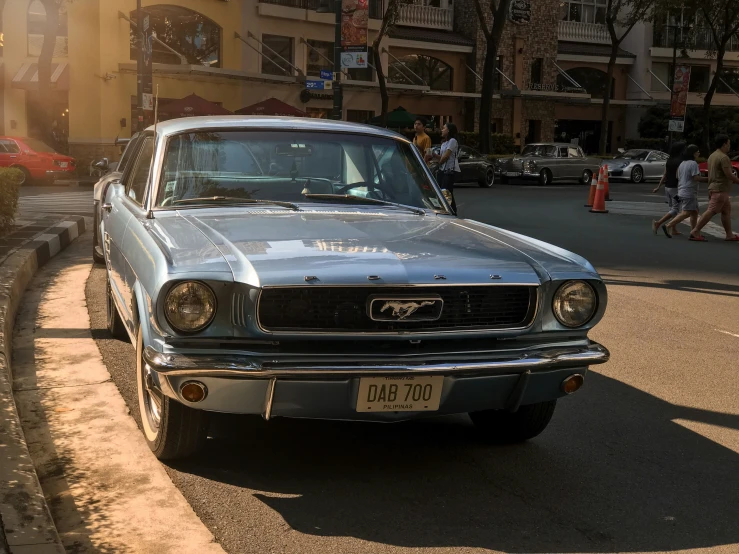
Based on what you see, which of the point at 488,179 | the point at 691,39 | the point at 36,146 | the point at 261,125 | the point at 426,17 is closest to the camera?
the point at 261,125

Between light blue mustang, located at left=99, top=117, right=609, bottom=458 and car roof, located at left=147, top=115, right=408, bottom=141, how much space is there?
603 millimetres

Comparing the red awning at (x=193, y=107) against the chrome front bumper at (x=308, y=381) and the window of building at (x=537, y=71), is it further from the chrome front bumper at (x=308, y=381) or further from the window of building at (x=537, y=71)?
the chrome front bumper at (x=308, y=381)

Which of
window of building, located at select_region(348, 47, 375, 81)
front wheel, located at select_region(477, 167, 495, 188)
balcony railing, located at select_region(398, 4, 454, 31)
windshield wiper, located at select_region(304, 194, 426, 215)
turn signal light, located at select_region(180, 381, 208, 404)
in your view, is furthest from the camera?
balcony railing, located at select_region(398, 4, 454, 31)

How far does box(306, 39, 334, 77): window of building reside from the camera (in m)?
43.0

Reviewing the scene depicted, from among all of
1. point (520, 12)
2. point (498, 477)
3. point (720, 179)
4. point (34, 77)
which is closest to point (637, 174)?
point (520, 12)

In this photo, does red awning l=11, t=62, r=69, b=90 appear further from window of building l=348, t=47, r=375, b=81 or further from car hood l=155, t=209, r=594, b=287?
car hood l=155, t=209, r=594, b=287

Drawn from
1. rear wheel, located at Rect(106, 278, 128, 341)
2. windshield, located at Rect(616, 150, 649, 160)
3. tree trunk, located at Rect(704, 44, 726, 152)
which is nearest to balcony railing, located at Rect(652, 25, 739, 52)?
tree trunk, located at Rect(704, 44, 726, 152)

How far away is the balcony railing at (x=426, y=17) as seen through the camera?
48.9 m

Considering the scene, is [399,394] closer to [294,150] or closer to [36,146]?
[294,150]

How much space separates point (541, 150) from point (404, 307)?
3550 cm

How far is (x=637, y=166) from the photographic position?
42750 mm

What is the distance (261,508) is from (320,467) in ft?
1.94

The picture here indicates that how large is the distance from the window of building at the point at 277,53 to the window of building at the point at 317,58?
91cm

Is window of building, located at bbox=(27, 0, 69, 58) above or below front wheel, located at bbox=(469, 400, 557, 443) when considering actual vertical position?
above
